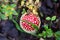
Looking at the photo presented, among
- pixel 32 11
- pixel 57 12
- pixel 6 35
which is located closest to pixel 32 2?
pixel 32 11

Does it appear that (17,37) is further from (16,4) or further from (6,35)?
(16,4)

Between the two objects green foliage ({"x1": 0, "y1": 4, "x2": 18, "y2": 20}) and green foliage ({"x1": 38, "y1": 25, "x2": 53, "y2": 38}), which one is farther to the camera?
green foliage ({"x1": 0, "y1": 4, "x2": 18, "y2": 20})

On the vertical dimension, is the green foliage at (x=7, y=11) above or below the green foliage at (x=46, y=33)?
above

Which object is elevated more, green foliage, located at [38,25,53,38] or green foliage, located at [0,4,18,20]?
green foliage, located at [0,4,18,20]

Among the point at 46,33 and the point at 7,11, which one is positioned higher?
the point at 7,11

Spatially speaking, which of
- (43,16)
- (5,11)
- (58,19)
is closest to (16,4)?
(5,11)

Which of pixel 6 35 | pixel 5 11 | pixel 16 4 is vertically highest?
pixel 16 4

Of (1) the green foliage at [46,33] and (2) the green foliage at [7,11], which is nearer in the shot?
(1) the green foliage at [46,33]

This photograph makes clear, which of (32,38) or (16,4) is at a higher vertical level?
(16,4)

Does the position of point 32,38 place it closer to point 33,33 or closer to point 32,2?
point 33,33
